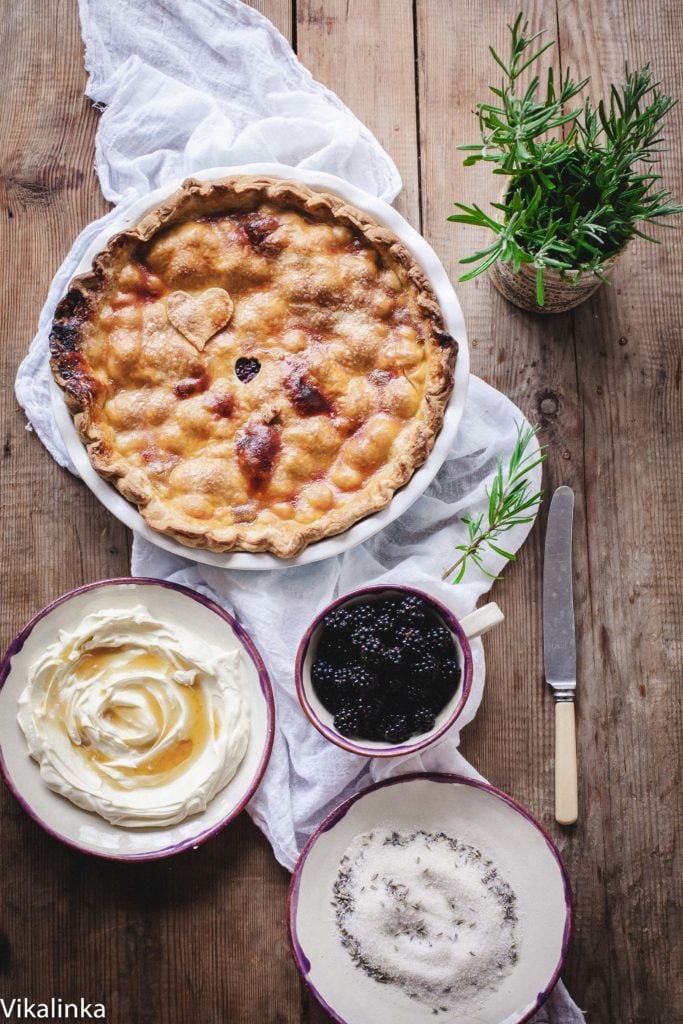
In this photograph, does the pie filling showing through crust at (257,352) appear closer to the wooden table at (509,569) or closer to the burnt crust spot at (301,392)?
the burnt crust spot at (301,392)

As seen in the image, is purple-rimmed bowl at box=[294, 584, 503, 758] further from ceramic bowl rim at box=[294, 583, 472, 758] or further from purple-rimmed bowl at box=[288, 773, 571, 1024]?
purple-rimmed bowl at box=[288, 773, 571, 1024]

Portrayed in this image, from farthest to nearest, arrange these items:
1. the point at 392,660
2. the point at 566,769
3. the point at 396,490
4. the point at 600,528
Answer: the point at 600,528 < the point at 566,769 < the point at 396,490 < the point at 392,660

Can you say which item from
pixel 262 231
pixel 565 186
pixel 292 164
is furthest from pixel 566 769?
pixel 292 164

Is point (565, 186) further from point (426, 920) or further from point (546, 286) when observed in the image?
point (426, 920)

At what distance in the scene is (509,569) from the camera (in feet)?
8.26

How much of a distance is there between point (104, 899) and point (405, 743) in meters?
1.00

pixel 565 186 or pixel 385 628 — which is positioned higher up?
pixel 565 186

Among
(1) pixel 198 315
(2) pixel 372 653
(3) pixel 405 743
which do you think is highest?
(1) pixel 198 315

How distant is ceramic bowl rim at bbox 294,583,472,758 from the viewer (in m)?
2.15

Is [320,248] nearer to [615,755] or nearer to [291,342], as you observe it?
[291,342]

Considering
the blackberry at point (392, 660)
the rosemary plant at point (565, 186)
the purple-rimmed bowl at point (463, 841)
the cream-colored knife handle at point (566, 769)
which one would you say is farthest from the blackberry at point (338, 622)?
the rosemary plant at point (565, 186)

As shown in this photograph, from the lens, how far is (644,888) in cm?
248

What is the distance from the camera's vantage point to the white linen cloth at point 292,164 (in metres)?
2.38

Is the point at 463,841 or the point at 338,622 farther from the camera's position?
the point at 463,841
